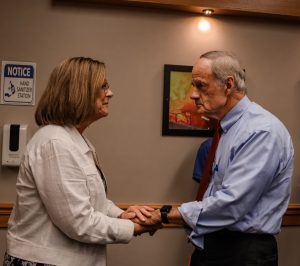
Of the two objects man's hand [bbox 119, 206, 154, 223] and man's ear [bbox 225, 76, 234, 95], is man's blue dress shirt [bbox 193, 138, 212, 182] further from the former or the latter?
man's ear [bbox 225, 76, 234, 95]

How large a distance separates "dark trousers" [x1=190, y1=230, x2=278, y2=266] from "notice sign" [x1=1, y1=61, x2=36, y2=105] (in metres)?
1.74

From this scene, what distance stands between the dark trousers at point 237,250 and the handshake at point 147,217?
236mm

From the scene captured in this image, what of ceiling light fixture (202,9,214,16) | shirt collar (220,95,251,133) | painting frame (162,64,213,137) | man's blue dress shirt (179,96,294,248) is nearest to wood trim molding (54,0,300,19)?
ceiling light fixture (202,9,214,16)

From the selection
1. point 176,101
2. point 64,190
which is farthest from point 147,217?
point 176,101

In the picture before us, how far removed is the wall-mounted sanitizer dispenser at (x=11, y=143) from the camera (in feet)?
9.37

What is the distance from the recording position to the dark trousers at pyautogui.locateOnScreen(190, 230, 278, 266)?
1696mm

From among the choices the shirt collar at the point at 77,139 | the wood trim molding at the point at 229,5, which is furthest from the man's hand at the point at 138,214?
the wood trim molding at the point at 229,5

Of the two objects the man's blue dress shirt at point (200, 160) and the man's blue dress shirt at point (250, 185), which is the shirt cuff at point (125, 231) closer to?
the man's blue dress shirt at point (250, 185)

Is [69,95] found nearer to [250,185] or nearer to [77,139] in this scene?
[77,139]

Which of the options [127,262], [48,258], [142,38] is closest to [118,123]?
[142,38]

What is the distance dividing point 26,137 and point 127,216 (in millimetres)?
1187

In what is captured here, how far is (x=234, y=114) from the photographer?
186 cm

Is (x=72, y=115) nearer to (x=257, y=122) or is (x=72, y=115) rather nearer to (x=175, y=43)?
(x=257, y=122)

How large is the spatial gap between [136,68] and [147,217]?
1375 mm
